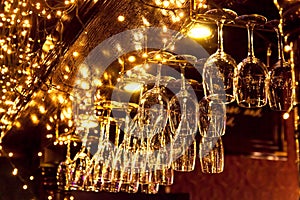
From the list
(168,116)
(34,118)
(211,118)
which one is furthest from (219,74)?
(34,118)

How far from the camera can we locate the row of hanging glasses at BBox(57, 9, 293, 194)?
177 cm

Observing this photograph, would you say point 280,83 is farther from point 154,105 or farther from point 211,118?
point 154,105

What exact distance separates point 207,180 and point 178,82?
3273mm

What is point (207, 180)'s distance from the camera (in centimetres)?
542

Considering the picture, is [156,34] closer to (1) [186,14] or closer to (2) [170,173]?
(1) [186,14]

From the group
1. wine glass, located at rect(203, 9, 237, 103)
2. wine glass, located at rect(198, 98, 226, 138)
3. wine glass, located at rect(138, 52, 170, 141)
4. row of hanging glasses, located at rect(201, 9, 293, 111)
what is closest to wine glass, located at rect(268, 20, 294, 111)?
row of hanging glasses, located at rect(201, 9, 293, 111)

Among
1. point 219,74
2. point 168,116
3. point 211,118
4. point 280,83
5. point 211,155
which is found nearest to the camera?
point 280,83

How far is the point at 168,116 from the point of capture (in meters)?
2.26


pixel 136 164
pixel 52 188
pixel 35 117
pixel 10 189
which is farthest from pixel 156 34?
pixel 10 189

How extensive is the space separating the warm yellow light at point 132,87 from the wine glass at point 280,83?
2.63 feet

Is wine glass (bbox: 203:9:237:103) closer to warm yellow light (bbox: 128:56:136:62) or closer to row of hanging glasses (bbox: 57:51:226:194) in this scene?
row of hanging glasses (bbox: 57:51:226:194)

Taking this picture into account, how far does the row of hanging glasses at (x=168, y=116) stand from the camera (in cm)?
177

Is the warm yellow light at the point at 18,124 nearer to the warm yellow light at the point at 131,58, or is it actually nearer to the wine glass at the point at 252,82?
the warm yellow light at the point at 131,58

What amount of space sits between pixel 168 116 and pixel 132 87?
31 cm
